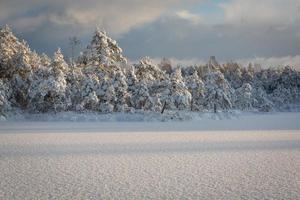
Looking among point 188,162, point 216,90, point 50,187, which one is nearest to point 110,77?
point 216,90

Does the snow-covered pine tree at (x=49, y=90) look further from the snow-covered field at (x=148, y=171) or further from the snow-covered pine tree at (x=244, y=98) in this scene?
the snow-covered pine tree at (x=244, y=98)

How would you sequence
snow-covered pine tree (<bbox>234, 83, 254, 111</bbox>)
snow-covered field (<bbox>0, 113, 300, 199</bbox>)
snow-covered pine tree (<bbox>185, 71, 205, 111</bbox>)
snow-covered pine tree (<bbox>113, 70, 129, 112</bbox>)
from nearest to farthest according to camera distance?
snow-covered field (<bbox>0, 113, 300, 199</bbox>), snow-covered pine tree (<bbox>113, 70, 129, 112</bbox>), snow-covered pine tree (<bbox>185, 71, 205, 111</bbox>), snow-covered pine tree (<bbox>234, 83, 254, 111</bbox>)

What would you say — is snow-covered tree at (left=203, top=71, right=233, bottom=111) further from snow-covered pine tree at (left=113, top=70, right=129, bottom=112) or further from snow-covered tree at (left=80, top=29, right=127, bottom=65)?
snow-covered pine tree at (left=113, top=70, right=129, bottom=112)

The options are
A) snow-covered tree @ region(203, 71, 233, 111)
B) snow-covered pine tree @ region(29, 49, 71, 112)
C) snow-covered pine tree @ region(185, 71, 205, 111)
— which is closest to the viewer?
snow-covered pine tree @ region(29, 49, 71, 112)

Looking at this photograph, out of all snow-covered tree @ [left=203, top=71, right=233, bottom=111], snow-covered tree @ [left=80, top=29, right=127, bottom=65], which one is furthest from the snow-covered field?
snow-covered tree @ [left=203, top=71, right=233, bottom=111]

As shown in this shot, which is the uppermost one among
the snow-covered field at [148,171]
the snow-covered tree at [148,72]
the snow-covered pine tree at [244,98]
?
the snow-covered tree at [148,72]

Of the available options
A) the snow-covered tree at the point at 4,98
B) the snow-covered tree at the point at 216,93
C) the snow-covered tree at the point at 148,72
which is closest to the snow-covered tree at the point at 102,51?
the snow-covered tree at the point at 148,72

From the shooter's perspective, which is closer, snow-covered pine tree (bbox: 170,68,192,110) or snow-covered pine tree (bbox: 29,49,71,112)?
snow-covered pine tree (bbox: 29,49,71,112)

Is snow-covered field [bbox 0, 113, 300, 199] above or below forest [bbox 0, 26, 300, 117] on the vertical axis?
below

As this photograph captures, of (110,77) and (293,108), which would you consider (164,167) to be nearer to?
(110,77)

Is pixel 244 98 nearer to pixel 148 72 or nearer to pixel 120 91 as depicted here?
pixel 148 72

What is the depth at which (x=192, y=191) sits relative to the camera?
354 inches

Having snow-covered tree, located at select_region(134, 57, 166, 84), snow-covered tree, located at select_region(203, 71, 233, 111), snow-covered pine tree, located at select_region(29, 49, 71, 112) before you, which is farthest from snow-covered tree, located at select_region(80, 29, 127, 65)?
snow-covered tree, located at select_region(203, 71, 233, 111)

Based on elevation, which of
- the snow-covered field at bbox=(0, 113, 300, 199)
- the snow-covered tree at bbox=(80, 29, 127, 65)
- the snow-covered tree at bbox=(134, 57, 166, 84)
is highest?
the snow-covered tree at bbox=(80, 29, 127, 65)
